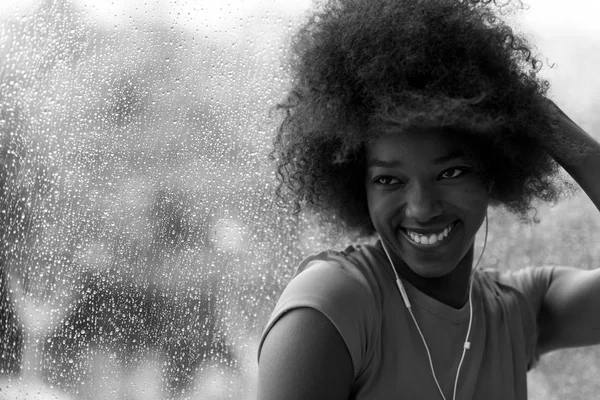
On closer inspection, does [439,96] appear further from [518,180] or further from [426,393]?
[426,393]

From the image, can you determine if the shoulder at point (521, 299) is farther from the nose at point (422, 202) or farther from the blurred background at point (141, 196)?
the nose at point (422, 202)

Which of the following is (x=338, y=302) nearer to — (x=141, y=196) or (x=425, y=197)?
(x=425, y=197)

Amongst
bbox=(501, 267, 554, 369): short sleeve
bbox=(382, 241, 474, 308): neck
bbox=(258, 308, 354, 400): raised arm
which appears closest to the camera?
bbox=(258, 308, 354, 400): raised arm

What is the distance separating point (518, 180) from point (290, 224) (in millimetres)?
508

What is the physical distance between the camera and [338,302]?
1.13 metres

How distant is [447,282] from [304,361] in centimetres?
34

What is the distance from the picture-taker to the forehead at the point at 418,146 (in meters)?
1.18

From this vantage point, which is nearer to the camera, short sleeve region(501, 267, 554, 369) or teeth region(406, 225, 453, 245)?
teeth region(406, 225, 453, 245)

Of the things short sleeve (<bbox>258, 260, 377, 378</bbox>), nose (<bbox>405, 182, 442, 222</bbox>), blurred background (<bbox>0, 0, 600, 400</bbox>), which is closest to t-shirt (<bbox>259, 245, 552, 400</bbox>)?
short sleeve (<bbox>258, 260, 377, 378</bbox>)

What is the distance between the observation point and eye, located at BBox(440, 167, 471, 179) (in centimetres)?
120

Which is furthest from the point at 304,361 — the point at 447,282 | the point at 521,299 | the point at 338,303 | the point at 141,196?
the point at 141,196

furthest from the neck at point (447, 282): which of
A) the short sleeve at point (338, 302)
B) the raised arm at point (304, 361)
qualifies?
the raised arm at point (304, 361)

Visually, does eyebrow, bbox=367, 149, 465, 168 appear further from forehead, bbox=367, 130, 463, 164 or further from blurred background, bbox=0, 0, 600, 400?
blurred background, bbox=0, 0, 600, 400

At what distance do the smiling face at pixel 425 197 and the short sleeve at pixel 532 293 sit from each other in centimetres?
26
